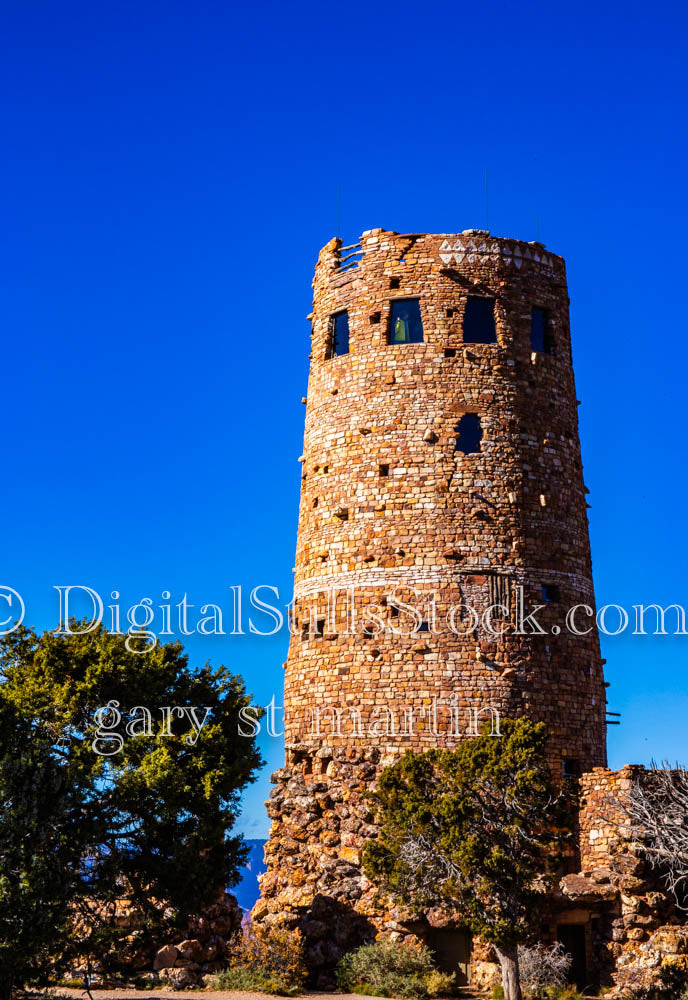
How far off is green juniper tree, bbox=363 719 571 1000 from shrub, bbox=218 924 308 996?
9.32ft

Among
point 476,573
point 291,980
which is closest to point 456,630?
point 476,573

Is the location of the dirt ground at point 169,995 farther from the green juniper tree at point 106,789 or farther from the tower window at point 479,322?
the tower window at point 479,322

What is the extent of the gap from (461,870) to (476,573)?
919cm

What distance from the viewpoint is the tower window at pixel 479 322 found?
36812 millimetres

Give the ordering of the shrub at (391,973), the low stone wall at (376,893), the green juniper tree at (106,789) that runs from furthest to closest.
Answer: the low stone wall at (376,893) → the shrub at (391,973) → the green juniper tree at (106,789)

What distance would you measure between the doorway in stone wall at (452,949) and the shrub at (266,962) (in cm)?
350

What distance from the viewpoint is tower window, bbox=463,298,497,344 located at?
36.8 metres

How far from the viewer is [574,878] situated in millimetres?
31609

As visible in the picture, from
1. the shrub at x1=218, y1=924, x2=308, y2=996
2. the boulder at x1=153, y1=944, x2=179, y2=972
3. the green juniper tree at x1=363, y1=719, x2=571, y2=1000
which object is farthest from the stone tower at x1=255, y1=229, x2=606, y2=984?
the green juniper tree at x1=363, y1=719, x2=571, y2=1000

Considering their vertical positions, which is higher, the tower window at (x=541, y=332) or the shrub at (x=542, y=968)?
the tower window at (x=541, y=332)

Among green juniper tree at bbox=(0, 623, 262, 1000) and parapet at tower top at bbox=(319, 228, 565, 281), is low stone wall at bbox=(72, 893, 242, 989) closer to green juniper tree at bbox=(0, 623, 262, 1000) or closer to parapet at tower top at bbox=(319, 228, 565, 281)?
green juniper tree at bbox=(0, 623, 262, 1000)

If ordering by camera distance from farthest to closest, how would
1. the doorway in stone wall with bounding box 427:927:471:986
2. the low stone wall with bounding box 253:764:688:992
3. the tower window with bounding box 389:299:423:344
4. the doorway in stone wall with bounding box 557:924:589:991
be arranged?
the tower window with bounding box 389:299:423:344, the doorway in stone wall with bounding box 427:927:471:986, the doorway in stone wall with bounding box 557:924:589:991, the low stone wall with bounding box 253:764:688:992

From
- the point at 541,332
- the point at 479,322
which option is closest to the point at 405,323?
the point at 479,322

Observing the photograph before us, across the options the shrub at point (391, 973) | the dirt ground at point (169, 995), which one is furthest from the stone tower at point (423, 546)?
the dirt ground at point (169, 995)
